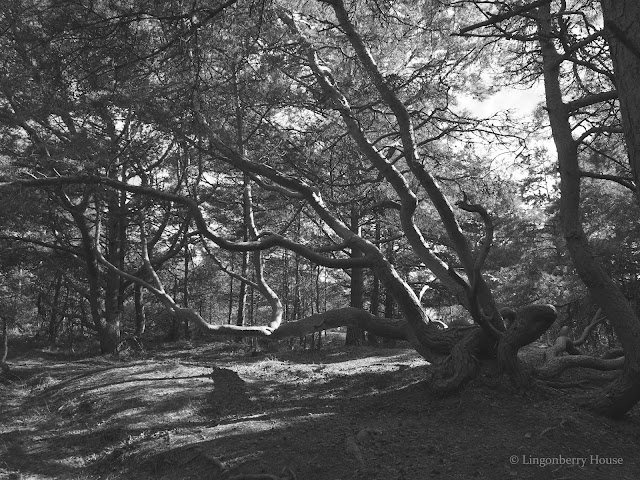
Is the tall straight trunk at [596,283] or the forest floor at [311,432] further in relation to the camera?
the tall straight trunk at [596,283]

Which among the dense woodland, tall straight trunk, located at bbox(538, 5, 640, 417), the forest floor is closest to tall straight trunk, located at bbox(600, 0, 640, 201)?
the dense woodland

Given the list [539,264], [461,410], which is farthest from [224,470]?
[539,264]

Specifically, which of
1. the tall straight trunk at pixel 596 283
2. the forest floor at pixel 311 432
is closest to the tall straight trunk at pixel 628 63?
the tall straight trunk at pixel 596 283

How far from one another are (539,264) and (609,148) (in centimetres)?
1067

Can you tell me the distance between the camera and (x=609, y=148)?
704cm

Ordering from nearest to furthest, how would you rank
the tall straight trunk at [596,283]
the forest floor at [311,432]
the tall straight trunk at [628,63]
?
1. the tall straight trunk at [628,63]
2. the forest floor at [311,432]
3. the tall straight trunk at [596,283]

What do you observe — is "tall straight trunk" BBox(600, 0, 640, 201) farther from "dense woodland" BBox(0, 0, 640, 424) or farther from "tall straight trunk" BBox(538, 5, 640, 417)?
"tall straight trunk" BBox(538, 5, 640, 417)

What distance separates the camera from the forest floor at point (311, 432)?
366cm

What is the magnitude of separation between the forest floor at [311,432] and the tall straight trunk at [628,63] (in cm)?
254

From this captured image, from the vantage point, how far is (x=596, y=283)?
436 cm

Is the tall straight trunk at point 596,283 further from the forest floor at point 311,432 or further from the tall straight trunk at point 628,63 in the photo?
the tall straight trunk at point 628,63

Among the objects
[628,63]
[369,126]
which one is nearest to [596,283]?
[628,63]

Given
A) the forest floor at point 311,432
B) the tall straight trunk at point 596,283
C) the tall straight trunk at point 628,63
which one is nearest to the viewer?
the tall straight trunk at point 628,63

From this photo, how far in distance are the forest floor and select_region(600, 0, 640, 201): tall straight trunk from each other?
8.34ft
